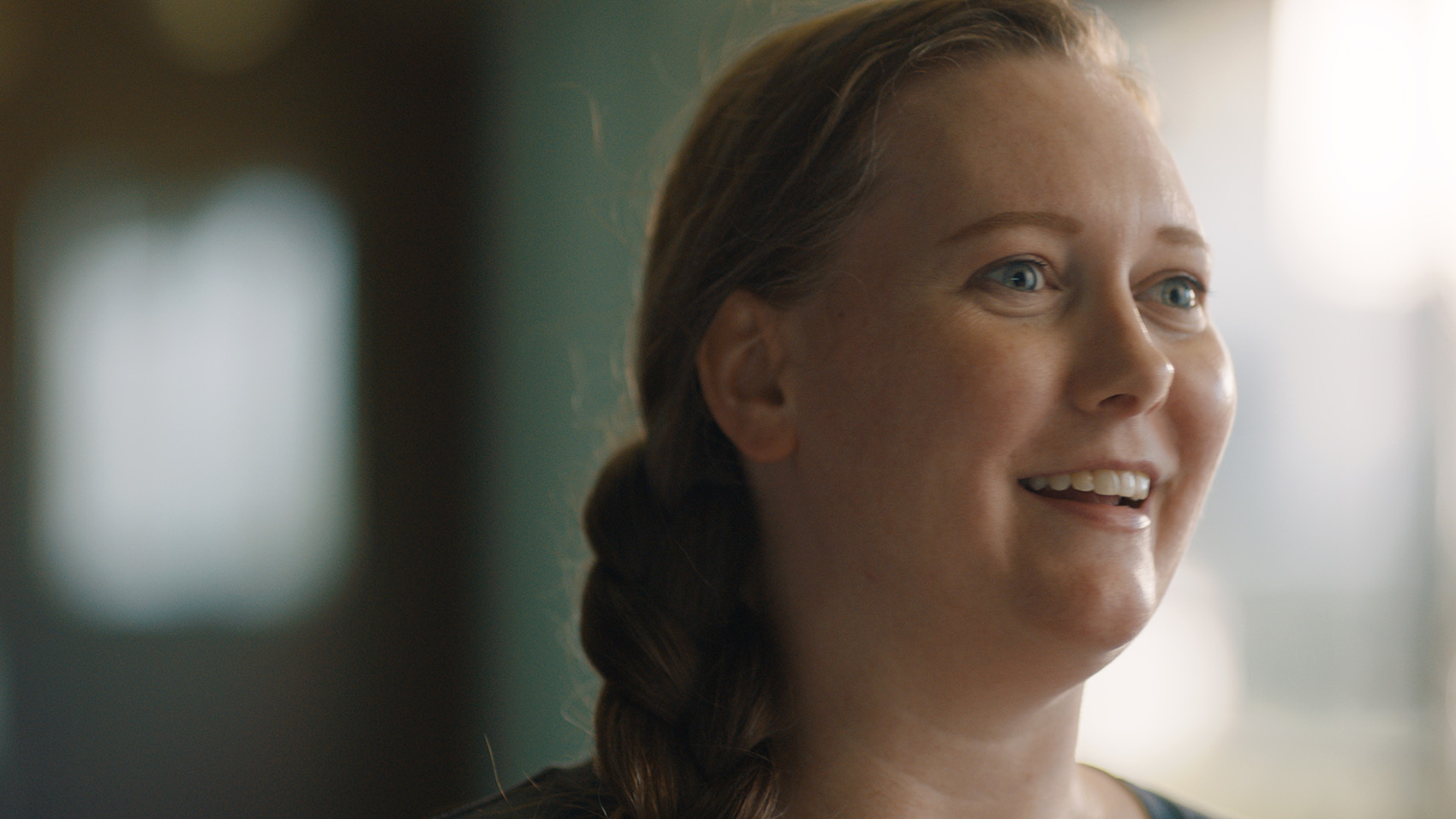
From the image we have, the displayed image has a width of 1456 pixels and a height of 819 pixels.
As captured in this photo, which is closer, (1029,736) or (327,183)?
(1029,736)

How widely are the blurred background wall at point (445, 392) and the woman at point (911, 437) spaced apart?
47.0 inches

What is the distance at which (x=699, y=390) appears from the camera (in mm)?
1356

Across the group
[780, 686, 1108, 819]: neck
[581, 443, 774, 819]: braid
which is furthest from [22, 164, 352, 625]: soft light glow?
[780, 686, 1108, 819]: neck

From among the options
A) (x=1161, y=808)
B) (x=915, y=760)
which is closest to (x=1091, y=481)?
(x=915, y=760)

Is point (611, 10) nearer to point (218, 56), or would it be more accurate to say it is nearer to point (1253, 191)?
point (218, 56)

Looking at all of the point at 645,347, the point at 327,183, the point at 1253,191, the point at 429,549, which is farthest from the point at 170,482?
the point at 1253,191

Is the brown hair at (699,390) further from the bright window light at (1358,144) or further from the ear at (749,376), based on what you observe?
the bright window light at (1358,144)

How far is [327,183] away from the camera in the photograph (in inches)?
117

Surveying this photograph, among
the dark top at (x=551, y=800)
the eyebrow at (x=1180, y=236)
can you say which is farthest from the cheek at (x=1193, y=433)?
the dark top at (x=551, y=800)

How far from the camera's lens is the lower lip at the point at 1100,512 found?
3.61 feet

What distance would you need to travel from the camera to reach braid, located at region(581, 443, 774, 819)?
Answer: 3.75 feet

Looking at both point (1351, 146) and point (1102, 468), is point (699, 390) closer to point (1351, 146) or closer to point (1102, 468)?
point (1102, 468)

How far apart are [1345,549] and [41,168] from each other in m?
3.77

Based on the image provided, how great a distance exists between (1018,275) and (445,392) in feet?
Result: 7.36
